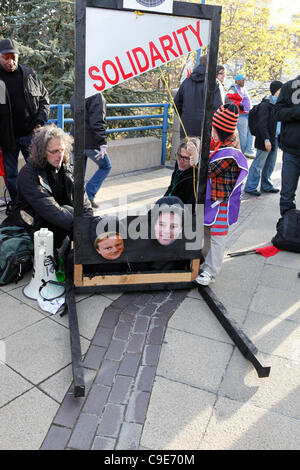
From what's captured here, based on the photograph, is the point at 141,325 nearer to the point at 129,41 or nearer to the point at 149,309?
the point at 149,309

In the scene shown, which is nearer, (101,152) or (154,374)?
(154,374)

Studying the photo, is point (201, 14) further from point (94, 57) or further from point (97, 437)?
point (97, 437)

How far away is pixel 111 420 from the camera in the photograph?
7.05 feet

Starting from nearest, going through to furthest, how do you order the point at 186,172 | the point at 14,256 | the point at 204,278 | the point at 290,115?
the point at 14,256 → the point at 204,278 → the point at 186,172 → the point at 290,115

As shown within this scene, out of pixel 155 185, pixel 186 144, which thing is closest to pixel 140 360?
pixel 186 144

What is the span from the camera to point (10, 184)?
4.80 meters

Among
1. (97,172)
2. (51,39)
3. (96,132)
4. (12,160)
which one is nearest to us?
(12,160)

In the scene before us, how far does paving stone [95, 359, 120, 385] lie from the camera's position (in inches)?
95.8

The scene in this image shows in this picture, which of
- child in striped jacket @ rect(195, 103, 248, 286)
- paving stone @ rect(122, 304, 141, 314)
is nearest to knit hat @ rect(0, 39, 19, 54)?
child in striped jacket @ rect(195, 103, 248, 286)

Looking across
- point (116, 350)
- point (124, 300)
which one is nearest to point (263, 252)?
point (124, 300)

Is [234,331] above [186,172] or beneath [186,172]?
beneath

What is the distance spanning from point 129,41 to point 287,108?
2.47 m

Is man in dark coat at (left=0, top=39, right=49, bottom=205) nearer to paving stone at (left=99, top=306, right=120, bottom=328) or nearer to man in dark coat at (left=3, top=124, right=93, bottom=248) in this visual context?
man in dark coat at (left=3, top=124, right=93, bottom=248)
